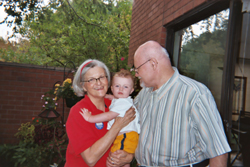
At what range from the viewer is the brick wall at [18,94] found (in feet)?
19.3

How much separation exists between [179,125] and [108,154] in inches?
35.8

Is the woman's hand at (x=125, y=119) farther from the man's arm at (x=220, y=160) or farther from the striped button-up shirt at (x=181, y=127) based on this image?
the man's arm at (x=220, y=160)

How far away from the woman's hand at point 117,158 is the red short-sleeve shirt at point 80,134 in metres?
0.10

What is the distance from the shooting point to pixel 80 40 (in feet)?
48.4

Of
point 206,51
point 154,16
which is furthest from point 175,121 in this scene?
point 154,16

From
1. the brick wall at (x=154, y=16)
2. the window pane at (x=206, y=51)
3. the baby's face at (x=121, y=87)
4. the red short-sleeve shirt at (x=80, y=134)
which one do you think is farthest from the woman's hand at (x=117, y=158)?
the brick wall at (x=154, y=16)

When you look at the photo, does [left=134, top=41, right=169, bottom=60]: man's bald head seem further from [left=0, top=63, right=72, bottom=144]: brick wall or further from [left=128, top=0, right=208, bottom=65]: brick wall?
[left=0, top=63, right=72, bottom=144]: brick wall

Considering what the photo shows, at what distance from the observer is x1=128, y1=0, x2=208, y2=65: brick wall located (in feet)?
11.5

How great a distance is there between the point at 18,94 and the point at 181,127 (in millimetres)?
5786

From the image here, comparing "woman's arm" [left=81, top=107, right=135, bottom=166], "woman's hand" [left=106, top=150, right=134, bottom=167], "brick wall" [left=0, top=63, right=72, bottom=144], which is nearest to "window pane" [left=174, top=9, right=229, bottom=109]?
"woman's hand" [left=106, top=150, right=134, bottom=167]

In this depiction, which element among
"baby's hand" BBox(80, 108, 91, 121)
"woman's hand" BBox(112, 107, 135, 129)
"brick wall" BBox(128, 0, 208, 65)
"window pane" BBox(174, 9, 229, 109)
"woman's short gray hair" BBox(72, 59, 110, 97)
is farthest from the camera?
"brick wall" BBox(128, 0, 208, 65)

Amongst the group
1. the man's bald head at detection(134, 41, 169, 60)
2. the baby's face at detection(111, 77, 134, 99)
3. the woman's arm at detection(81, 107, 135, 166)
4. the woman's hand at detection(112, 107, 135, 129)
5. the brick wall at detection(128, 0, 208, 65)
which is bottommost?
the woman's arm at detection(81, 107, 135, 166)

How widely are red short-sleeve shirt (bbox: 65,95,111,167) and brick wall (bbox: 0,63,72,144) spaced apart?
4390 mm

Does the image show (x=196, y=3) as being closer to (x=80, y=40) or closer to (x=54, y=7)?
(x=54, y=7)
